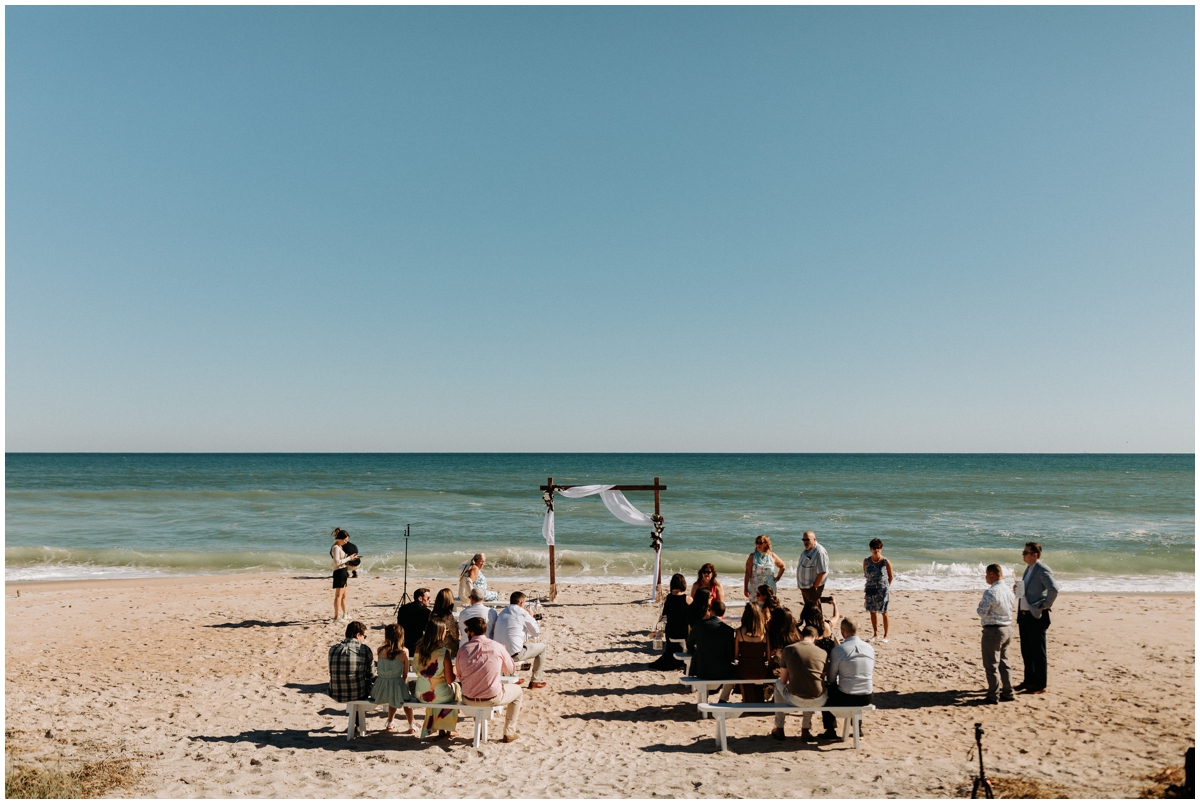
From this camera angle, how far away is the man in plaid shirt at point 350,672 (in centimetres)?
669

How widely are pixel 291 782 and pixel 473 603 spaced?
107 inches

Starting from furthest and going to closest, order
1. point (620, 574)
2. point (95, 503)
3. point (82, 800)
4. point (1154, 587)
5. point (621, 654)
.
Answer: point (95, 503) → point (620, 574) → point (1154, 587) → point (621, 654) → point (82, 800)

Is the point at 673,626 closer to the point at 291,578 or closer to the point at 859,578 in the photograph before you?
the point at 859,578

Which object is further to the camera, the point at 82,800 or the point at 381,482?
the point at 381,482

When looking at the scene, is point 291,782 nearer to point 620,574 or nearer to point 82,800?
point 82,800

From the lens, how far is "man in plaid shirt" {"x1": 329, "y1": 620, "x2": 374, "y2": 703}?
669 cm

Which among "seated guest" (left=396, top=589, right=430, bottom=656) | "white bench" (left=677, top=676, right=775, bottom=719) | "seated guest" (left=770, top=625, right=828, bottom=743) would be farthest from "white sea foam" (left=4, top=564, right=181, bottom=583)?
"seated guest" (left=770, top=625, right=828, bottom=743)

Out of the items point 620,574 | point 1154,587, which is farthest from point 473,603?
point 1154,587

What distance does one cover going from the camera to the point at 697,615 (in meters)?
8.68

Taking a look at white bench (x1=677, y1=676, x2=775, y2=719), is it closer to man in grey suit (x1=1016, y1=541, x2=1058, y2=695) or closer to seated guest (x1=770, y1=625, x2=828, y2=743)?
seated guest (x1=770, y1=625, x2=828, y2=743)

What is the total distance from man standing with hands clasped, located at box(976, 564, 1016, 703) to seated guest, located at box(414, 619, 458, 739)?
518cm

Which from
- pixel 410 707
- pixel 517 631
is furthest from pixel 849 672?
pixel 410 707

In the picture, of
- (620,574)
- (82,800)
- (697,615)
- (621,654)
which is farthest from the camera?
(620,574)

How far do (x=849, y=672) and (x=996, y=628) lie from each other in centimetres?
208
